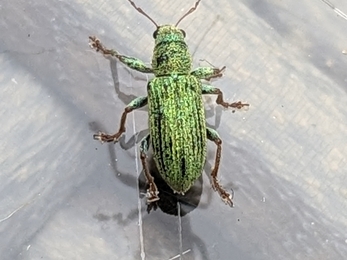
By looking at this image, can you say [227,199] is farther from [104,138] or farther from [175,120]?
[104,138]

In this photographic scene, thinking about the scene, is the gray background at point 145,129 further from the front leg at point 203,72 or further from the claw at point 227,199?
the front leg at point 203,72

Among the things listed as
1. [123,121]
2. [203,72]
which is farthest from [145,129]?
[203,72]

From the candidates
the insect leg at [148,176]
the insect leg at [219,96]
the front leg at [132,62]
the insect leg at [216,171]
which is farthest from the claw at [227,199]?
the front leg at [132,62]

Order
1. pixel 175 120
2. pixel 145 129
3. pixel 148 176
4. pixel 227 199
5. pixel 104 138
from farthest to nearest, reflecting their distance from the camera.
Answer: pixel 145 129 < pixel 104 138 < pixel 227 199 < pixel 148 176 < pixel 175 120

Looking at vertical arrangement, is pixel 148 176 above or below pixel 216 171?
below

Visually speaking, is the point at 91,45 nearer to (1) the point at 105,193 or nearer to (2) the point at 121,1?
(2) the point at 121,1

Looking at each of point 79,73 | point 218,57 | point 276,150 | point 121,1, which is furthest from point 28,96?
point 276,150

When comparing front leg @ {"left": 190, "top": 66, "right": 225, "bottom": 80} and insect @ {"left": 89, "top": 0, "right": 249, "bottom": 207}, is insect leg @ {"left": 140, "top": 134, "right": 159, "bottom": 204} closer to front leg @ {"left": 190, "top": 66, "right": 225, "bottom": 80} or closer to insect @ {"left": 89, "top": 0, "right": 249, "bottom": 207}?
insect @ {"left": 89, "top": 0, "right": 249, "bottom": 207}
